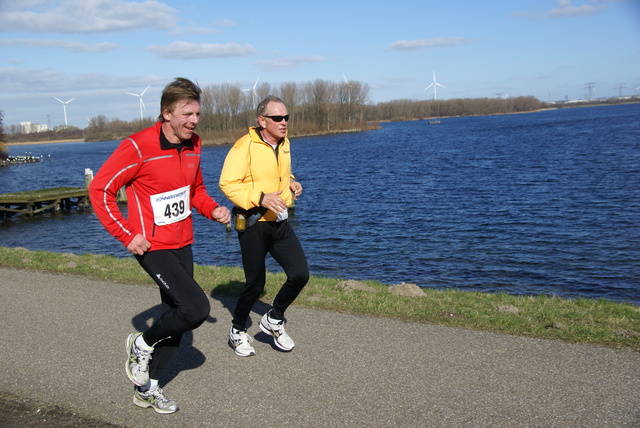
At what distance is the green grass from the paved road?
29 centimetres

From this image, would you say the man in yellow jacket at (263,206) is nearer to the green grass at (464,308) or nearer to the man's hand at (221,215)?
the man's hand at (221,215)

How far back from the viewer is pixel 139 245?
14.3 ft

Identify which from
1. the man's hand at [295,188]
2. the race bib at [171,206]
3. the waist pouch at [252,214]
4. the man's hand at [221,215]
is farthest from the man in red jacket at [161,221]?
the man's hand at [295,188]

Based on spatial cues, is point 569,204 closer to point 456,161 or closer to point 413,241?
point 413,241

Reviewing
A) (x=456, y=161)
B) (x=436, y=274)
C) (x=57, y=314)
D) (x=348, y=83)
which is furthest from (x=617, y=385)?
(x=348, y=83)

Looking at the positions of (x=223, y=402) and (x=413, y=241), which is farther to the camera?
(x=413, y=241)

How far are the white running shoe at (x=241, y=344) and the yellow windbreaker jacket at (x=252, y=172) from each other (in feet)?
3.90

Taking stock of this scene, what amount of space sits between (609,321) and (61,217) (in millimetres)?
30960

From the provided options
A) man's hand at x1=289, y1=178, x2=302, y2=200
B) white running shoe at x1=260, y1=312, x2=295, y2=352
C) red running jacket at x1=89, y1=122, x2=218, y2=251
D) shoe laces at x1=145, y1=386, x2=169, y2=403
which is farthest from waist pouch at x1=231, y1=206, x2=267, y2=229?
shoe laces at x1=145, y1=386, x2=169, y2=403

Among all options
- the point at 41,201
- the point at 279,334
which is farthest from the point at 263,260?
the point at 41,201

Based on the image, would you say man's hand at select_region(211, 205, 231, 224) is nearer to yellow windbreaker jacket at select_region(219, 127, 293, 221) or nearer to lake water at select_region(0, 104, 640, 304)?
yellow windbreaker jacket at select_region(219, 127, 293, 221)

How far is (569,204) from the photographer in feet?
84.0

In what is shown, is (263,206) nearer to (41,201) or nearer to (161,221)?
(161,221)

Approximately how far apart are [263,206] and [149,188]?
3.45 ft
